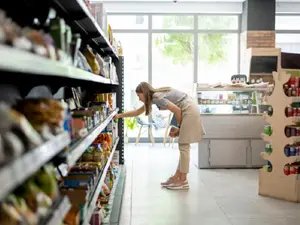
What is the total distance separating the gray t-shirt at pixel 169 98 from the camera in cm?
472

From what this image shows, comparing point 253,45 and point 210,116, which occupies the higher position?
point 253,45

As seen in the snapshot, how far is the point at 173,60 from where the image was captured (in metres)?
10.2

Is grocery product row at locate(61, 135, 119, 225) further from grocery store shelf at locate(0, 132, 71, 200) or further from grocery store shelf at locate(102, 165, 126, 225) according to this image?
grocery store shelf at locate(0, 132, 71, 200)

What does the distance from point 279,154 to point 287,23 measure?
6.87 m

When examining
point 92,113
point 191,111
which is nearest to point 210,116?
point 191,111

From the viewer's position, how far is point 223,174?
19.1 feet

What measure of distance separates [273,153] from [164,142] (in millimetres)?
4566

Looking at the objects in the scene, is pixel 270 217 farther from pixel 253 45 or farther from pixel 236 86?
pixel 253 45

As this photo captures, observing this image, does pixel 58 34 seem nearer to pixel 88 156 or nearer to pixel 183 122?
pixel 88 156

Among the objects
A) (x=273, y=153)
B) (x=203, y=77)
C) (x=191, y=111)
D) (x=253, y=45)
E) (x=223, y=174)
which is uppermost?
(x=253, y=45)

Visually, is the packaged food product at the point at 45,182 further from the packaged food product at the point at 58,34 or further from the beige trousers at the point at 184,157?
the beige trousers at the point at 184,157

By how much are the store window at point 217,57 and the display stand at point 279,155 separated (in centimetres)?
561

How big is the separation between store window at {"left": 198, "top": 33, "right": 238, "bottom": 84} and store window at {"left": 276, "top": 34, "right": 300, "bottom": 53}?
1.28m

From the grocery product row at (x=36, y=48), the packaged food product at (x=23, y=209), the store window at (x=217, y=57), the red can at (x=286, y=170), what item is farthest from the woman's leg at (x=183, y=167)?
the store window at (x=217, y=57)
